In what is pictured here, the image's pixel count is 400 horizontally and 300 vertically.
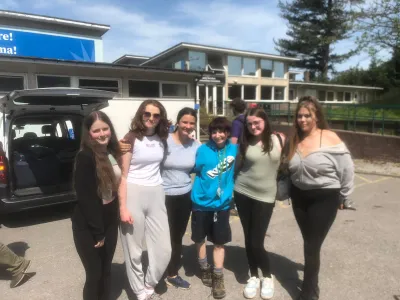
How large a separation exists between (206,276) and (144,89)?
9.93 meters

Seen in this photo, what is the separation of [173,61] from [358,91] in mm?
26243

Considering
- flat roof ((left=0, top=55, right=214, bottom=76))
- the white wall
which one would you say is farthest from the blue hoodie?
the white wall

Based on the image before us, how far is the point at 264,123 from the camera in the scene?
107 inches

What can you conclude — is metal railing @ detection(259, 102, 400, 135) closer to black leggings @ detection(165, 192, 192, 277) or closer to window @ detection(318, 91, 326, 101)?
black leggings @ detection(165, 192, 192, 277)

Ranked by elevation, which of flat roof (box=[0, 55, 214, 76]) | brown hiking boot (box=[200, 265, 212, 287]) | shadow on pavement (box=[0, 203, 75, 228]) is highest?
flat roof (box=[0, 55, 214, 76])

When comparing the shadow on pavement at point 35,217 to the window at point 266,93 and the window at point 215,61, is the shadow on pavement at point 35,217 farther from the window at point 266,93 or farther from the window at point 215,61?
the window at point 266,93

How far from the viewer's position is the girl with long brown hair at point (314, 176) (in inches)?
98.1

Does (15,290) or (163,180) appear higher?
(163,180)

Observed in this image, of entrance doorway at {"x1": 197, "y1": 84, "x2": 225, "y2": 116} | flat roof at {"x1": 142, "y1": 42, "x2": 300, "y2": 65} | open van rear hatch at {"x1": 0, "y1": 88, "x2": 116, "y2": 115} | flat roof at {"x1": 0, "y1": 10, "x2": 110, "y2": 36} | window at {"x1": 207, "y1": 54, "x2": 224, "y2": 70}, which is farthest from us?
window at {"x1": 207, "y1": 54, "x2": 224, "y2": 70}

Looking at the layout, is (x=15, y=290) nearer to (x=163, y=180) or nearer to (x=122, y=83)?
(x=163, y=180)

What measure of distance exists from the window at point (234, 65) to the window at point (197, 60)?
2.50 meters

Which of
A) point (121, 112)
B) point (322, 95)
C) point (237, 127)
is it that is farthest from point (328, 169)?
point (322, 95)

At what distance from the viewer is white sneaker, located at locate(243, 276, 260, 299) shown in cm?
282

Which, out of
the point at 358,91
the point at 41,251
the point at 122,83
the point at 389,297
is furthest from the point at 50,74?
the point at 358,91
